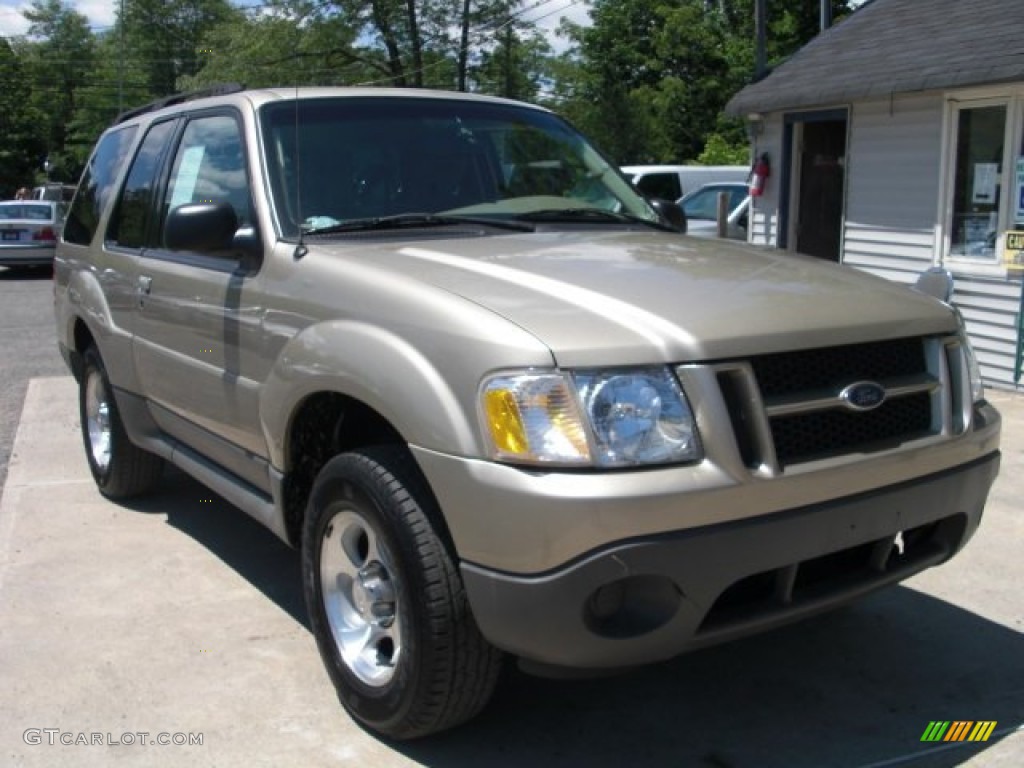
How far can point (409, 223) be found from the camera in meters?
3.80

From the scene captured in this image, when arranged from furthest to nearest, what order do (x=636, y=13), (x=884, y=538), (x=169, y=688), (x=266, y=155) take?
1. (x=636, y=13)
2. (x=266, y=155)
3. (x=169, y=688)
4. (x=884, y=538)

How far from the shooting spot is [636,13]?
39.3 m

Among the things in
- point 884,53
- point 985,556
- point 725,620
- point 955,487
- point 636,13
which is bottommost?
point 985,556

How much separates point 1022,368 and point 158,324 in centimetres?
669

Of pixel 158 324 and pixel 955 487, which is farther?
pixel 158 324

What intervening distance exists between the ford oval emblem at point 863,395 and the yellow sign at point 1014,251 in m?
6.25

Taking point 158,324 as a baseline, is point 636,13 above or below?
above

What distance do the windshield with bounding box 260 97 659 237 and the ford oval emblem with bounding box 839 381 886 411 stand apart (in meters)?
1.54

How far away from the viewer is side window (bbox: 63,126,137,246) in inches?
214

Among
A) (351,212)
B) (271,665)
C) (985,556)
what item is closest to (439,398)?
(351,212)

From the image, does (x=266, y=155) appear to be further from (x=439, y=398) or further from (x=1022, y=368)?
(x=1022, y=368)

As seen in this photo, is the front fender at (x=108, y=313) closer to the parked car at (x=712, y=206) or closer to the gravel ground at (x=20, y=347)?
the gravel ground at (x=20, y=347)

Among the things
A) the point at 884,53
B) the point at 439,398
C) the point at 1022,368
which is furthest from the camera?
the point at 884,53

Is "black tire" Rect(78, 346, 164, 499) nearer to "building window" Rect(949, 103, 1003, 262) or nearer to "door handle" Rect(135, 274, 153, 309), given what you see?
"door handle" Rect(135, 274, 153, 309)
